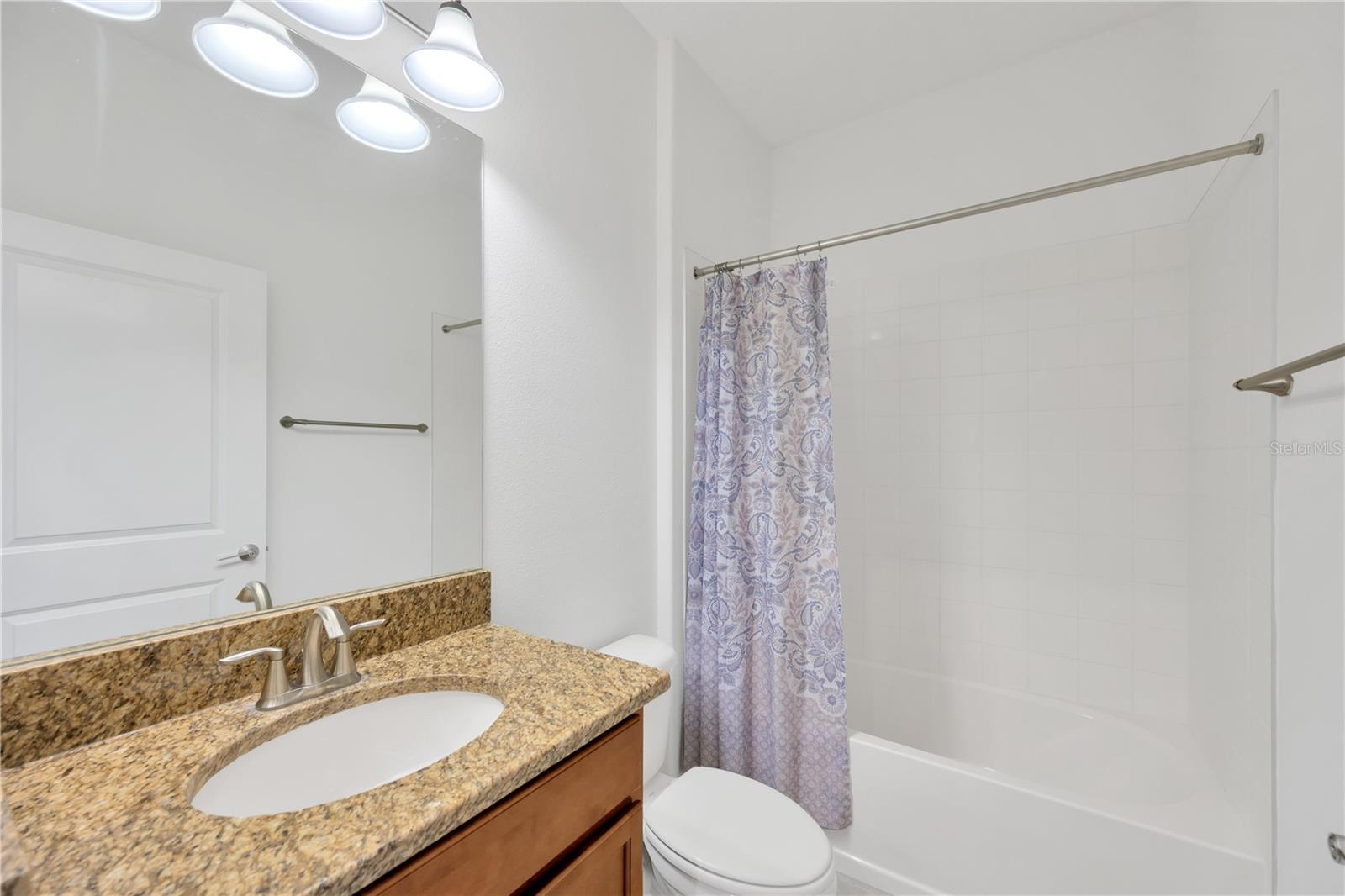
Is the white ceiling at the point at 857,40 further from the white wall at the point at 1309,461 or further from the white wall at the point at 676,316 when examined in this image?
the white wall at the point at 1309,461

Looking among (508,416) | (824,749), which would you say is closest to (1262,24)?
(508,416)

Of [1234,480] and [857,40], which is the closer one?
[1234,480]

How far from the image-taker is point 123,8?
29.5 inches

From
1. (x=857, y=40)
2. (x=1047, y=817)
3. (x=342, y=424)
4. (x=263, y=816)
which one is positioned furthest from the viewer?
(x=857, y=40)

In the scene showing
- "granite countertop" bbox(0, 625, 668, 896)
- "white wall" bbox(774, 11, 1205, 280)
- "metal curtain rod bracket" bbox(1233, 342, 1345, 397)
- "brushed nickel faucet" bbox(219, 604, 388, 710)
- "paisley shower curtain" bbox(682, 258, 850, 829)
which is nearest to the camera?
"granite countertop" bbox(0, 625, 668, 896)

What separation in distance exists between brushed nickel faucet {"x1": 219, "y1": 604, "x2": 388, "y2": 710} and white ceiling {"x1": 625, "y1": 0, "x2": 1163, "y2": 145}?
1.92m

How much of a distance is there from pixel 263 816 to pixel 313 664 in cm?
35

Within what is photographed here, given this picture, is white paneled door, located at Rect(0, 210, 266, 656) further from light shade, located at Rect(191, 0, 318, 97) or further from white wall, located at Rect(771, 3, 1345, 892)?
white wall, located at Rect(771, 3, 1345, 892)

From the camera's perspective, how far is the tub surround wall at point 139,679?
2.16 feet

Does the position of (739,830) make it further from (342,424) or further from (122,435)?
(122,435)

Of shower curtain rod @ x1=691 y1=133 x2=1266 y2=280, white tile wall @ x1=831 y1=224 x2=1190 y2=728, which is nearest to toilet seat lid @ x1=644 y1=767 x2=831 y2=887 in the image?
white tile wall @ x1=831 y1=224 x2=1190 y2=728

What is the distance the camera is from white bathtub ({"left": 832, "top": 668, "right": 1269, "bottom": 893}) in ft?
4.13

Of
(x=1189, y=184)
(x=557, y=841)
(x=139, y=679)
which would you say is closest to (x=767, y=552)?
(x=557, y=841)

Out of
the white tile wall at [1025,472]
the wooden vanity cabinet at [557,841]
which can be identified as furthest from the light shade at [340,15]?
the white tile wall at [1025,472]
